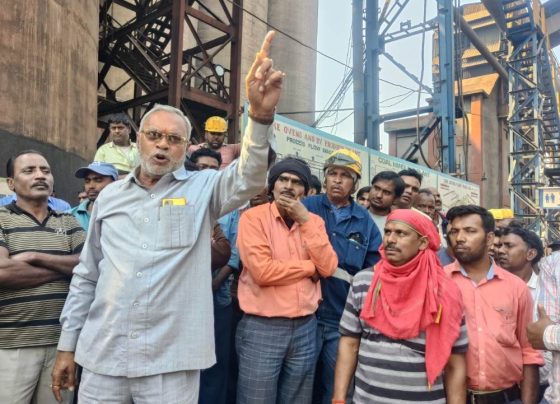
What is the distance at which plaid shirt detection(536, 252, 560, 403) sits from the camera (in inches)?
72.2

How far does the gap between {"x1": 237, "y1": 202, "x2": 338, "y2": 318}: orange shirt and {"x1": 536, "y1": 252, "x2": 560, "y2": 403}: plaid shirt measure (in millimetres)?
1110

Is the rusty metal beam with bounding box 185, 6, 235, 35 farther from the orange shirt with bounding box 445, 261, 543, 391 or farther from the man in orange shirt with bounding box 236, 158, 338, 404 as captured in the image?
the orange shirt with bounding box 445, 261, 543, 391


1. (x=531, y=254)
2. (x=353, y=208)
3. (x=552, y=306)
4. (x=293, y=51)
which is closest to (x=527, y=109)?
(x=293, y=51)

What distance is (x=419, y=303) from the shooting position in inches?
84.4

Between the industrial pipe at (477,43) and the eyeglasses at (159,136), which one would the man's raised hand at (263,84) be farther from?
the industrial pipe at (477,43)

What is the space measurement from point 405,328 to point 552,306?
64 centimetres

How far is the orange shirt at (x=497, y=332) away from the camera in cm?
233

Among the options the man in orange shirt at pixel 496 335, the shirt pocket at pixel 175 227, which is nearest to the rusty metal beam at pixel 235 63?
the man in orange shirt at pixel 496 335

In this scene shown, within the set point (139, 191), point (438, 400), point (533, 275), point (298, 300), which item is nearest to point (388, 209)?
point (533, 275)

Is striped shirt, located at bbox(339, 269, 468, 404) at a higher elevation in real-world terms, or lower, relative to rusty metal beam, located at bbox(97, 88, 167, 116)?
lower

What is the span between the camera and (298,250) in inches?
108

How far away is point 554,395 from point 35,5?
5.91 metres

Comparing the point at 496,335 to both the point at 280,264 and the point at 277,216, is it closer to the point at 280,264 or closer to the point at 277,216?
the point at 280,264

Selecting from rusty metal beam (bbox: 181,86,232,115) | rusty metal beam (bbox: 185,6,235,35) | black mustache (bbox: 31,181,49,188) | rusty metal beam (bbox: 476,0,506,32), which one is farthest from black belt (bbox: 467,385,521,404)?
rusty metal beam (bbox: 476,0,506,32)
